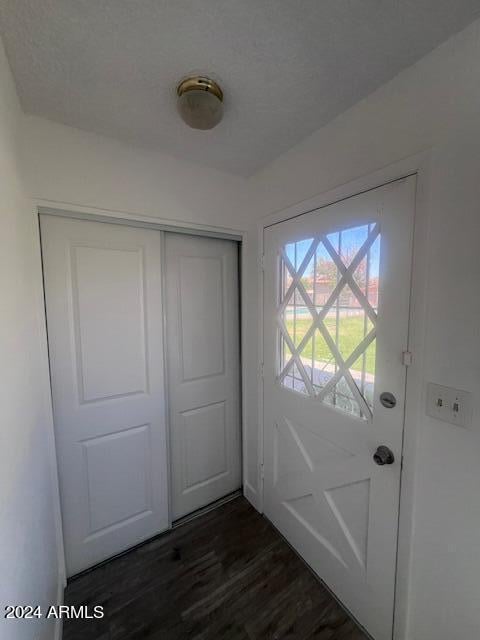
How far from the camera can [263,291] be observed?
5.49ft

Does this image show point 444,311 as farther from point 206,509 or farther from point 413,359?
point 206,509

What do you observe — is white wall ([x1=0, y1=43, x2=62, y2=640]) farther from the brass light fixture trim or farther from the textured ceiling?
the brass light fixture trim

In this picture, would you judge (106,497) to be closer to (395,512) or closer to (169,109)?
(395,512)

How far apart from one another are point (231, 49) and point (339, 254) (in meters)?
0.86

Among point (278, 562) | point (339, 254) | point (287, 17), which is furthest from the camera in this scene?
point (278, 562)

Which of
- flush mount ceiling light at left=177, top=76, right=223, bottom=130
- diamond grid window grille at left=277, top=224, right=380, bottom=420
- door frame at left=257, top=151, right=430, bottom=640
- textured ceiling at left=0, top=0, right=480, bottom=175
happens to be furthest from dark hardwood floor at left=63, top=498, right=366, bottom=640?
textured ceiling at left=0, top=0, right=480, bottom=175

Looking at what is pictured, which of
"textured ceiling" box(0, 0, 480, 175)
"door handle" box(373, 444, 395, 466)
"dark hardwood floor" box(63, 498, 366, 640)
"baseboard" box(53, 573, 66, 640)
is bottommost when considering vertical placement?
"dark hardwood floor" box(63, 498, 366, 640)

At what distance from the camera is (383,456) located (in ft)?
3.45

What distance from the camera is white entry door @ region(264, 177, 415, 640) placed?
1025 mm

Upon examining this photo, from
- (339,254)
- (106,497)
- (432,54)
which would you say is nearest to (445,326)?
(339,254)

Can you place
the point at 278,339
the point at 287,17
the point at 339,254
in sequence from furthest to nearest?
the point at 278,339 → the point at 339,254 → the point at 287,17

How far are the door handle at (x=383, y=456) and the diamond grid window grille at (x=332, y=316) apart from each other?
0.49ft

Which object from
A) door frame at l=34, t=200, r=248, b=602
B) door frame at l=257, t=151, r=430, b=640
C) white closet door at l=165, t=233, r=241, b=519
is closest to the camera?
door frame at l=257, t=151, r=430, b=640

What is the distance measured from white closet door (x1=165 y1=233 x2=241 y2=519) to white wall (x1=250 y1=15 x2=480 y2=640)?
1109mm
